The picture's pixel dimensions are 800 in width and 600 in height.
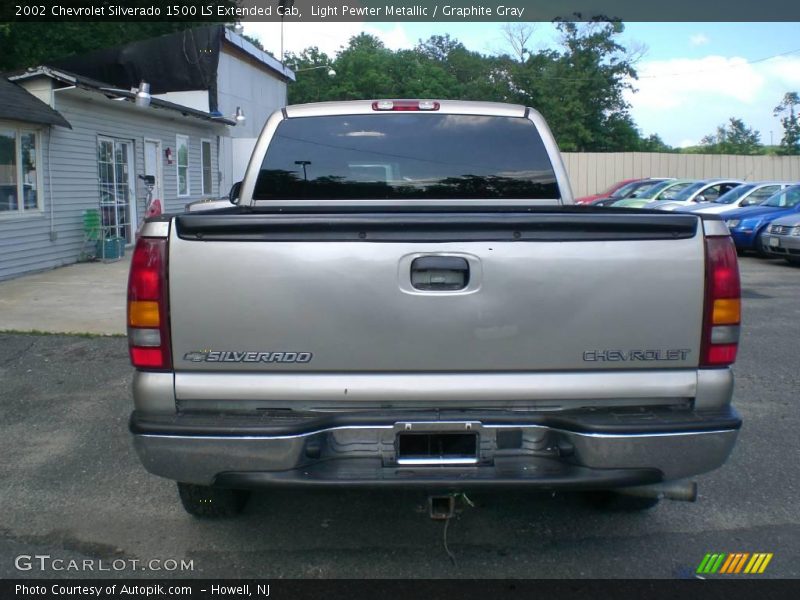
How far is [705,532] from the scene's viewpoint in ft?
13.1

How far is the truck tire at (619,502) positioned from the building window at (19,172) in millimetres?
10449

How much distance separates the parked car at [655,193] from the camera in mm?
21234

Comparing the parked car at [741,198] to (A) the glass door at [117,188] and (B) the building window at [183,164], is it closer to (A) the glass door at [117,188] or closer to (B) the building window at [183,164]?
(B) the building window at [183,164]

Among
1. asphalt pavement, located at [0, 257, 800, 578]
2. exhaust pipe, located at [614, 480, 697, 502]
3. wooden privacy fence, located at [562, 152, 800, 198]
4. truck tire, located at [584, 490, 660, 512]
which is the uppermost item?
wooden privacy fence, located at [562, 152, 800, 198]

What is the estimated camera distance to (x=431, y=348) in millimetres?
3133

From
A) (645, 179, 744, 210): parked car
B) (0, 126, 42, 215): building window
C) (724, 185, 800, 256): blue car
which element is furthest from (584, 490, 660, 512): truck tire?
(645, 179, 744, 210): parked car

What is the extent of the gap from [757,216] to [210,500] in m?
15.1

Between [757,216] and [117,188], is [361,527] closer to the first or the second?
[117,188]

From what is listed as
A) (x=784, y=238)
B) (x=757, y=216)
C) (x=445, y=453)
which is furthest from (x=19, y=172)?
(x=757, y=216)

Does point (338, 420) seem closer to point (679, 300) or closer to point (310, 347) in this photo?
point (310, 347)

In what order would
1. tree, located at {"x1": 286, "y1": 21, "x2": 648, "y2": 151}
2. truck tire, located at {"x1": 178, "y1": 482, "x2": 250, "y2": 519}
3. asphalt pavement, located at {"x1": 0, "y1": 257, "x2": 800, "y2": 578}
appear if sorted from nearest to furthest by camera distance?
asphalt pavement, located at {"x1": 0, "y1": 257, "x2": 800, "y2": 578}
truck tire, located at {"x1": 178, "y1": 482, "x2": 250, "y2": 519}
tree, located at {"x1": 286, "y1": 21, "x2": 648, "y2": 151}

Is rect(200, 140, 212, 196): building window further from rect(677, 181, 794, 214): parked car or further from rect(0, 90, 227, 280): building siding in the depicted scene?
rect(677, 181, 794, 214): parked car

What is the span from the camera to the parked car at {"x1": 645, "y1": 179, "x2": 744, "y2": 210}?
64.0ft
